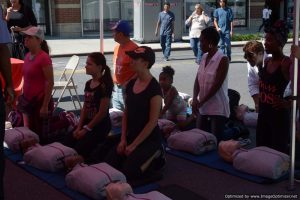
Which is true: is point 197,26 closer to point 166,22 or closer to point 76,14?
point 166,22

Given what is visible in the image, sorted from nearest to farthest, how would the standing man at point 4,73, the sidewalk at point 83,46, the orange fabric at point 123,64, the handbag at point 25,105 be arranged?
the standing man at point 4,73 < the handbag at point 25,105 < the orange fabric at point 123,64 < the sidewalk at point 83,46

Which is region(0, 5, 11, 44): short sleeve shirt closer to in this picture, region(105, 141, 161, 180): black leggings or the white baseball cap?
region(105, 141, 161, 180): black leggings

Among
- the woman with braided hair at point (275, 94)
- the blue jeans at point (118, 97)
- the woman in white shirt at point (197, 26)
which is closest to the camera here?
the woman with braided hair at point (275, 94)

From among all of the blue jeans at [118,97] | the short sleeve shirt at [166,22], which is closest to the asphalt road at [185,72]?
the short sleeve shirt at [166,22]

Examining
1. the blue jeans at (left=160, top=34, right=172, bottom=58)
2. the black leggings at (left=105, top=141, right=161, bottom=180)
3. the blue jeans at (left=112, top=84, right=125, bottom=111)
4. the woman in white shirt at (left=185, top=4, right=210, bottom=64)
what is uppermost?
the woman in white shirt at (left=185, top=4, right=210, bottom=64)

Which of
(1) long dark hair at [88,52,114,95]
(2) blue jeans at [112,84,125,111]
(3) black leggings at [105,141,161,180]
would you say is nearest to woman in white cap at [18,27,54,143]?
(1) long dark hair at [88,52,114,95]

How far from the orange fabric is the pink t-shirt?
1007 mm

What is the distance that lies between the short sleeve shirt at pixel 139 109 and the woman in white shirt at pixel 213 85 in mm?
1068

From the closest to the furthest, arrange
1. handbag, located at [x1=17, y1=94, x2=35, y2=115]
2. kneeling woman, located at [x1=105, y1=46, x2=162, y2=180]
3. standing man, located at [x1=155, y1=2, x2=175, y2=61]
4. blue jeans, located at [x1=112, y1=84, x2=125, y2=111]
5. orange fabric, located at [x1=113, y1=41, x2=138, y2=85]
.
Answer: kneeling woman, located at [x1=105, y1=46, x2=162, y2=180]
handbag, located at [x1=17, y1=94, x2=35, y2=115]
orange fabric, located at [x1=113, y1=41, x2=138, y2=85]
blue jeans, located at [x1=112, y1=84, x2=125, y2=111]
standing man, located at [x1=155, y1=2, x2=175, y2=61]

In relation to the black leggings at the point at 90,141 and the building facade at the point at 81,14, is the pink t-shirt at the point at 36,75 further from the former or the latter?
the building facade at the point at 81,14

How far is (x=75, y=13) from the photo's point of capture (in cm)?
2348

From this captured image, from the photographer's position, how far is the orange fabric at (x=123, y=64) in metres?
6.77

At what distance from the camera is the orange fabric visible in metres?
6.77

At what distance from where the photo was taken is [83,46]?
64.8 ft
